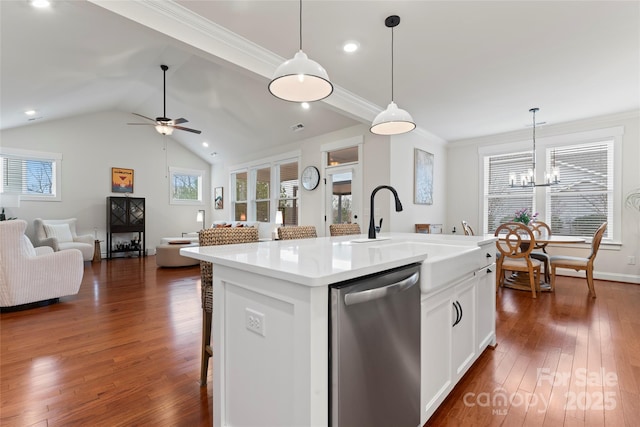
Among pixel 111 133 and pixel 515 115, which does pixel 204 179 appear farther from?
pixel 515 115

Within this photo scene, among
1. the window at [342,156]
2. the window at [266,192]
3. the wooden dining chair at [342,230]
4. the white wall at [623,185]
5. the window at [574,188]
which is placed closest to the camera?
the wooden dining chair at [342,230]

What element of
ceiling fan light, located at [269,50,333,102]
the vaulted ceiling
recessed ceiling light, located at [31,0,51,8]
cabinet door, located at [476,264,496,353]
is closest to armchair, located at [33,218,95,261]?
the vaulted ceiling

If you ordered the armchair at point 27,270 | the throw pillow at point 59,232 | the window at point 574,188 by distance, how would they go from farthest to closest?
the throw pillow at point 59,232 → the window at point 574,188 → the armchair at point 27,270

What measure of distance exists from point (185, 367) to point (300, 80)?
6.99 ft

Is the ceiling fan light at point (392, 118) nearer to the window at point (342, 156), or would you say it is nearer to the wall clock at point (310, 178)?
the window at point (342, 156)

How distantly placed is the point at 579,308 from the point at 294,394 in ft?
12.6

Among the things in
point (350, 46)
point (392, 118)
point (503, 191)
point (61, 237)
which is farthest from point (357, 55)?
point (61, 237)

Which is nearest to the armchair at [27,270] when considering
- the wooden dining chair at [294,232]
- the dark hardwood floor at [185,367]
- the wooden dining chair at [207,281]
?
the dark hardwood floor at [185,367]

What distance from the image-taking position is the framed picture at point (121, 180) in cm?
743

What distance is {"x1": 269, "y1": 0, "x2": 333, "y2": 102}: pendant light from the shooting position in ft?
5.70

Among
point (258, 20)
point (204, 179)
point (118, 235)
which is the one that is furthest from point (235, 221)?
point (258, 20)

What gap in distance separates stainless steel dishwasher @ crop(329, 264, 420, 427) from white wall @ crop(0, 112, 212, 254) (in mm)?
8168

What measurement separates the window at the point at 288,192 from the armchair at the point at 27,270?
397 centimetres

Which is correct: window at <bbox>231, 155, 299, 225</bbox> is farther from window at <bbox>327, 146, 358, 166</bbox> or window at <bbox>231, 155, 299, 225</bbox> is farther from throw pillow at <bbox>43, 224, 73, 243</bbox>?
throw pillow at <bbox>43, 224, 73, 243</bbox>
